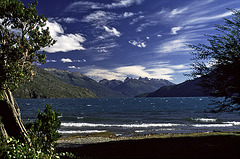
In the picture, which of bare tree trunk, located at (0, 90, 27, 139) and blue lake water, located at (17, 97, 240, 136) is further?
blue lake water, located at (17, 97, 240, 136)

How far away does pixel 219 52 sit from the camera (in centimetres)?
1809

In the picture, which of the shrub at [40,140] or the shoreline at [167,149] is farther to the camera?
the shoreline at [167,149]

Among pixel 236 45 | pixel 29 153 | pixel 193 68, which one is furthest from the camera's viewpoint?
pixel 193 68

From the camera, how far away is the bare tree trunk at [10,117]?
33.8 ft

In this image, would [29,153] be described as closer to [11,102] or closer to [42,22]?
[11,102]

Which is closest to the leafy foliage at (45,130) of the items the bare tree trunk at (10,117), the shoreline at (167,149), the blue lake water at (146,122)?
the bare tree trunk at (10,117)

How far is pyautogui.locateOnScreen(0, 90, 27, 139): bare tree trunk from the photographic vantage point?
1030 cm

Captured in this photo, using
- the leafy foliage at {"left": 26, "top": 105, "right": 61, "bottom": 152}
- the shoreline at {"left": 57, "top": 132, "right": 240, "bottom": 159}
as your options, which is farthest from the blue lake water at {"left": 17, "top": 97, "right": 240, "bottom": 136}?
the leafy foliage at {"left": 26, "top": 105, "right": 61, "bottom": 152}

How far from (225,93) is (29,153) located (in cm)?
1737

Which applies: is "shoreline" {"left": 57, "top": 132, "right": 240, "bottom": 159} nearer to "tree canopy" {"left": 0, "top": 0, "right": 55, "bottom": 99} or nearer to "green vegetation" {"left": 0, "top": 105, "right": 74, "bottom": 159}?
"green vegetation" {"left": 0, "top": 105, "right": 74, "bottom": 159}

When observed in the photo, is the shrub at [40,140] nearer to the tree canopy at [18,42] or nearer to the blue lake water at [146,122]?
the tree canopy at [18,42]

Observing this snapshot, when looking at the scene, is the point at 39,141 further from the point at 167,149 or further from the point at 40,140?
the point at 167,149

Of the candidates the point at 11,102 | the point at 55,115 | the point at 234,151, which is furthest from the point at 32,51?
the point at 234,151

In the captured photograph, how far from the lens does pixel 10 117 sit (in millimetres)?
10484
